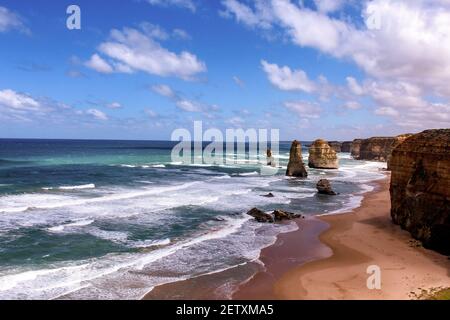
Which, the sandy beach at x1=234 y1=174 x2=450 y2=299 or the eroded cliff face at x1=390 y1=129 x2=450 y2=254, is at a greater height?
the eroded cliff face at x1=390 y1=129 x2=450 y2=254

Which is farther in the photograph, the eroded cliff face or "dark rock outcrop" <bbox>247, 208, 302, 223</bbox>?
"dark rock outcrop" <bbox>247, 208, 302, 223</bbox>

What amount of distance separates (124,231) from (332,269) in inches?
513

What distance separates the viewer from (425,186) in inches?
887

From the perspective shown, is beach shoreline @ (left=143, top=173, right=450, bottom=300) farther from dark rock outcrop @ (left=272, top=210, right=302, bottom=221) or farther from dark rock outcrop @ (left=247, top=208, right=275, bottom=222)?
dark rock outcrop @ (left=247, top=208, right=275, bottom=222)

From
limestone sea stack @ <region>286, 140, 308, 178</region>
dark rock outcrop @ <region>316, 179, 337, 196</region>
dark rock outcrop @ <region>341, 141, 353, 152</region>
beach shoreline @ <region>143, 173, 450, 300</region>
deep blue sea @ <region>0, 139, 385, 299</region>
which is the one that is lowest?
beach shoreline @ <region>143, 173, 450, 300</region>

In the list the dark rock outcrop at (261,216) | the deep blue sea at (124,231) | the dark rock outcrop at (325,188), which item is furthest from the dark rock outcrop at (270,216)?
the dark rock outcrop at (325,188)

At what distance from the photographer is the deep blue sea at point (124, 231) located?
56.1ft

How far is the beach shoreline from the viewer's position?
15914 millimetres

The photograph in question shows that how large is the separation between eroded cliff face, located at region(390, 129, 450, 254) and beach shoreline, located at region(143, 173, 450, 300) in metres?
0.88

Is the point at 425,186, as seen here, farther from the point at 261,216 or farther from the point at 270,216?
the point at 261,216

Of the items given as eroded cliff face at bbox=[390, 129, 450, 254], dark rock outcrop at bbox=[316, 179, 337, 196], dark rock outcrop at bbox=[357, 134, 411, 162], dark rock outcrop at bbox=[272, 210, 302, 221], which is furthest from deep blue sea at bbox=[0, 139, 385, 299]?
dark rock outcrop at bbox=[357, 134, 411, 162]

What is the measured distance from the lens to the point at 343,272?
18.6 metres
